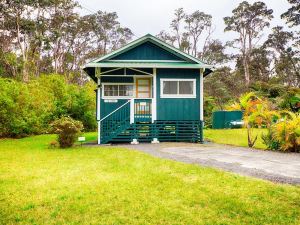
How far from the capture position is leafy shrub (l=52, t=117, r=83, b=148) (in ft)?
40.2

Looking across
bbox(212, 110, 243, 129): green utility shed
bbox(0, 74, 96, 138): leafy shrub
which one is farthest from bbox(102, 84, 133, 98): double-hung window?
bbox(212, 110, 243, 129): green utility shed

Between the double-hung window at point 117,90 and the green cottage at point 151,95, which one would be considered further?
the double-hung window at point 117,90

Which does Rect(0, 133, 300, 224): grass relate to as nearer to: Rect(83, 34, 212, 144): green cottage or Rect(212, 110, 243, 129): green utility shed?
Rect(83, 34, 212, 144): green cottage

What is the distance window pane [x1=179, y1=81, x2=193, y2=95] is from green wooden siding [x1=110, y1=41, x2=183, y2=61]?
1.26 m

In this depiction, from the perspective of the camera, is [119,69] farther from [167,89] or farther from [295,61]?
[295,61]

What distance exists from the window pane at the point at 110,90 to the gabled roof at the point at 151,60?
3.89 ft

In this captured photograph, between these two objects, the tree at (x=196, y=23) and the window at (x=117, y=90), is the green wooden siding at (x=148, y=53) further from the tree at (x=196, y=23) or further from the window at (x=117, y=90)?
the tree at (x=196, y=23)

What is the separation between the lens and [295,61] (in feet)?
128

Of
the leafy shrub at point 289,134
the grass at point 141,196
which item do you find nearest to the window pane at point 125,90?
the leafy shrub at point 289,134

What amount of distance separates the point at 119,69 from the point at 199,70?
3.79m

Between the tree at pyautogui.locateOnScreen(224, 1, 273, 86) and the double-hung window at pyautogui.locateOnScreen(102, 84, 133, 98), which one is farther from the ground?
the tree at pyautogui.locateOnScreen(224, 1, 273, 86)

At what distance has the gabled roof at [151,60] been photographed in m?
14.5

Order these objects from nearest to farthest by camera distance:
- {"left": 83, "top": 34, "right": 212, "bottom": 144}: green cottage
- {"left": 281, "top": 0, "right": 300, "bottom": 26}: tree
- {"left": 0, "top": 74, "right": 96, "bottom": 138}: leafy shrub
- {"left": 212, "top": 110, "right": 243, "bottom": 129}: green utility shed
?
{"left": 83, "top": 34, "right": 212, "bottom": 144}: green cottage
{"left": 0, "top": 74, "right": 96, "bottom": 138}: leafy shrub
{"left": 212, "top": 110, "right": 243, "bottom": 129}: green utility shed
{"left": 281, "top": 0, "right": 300, "bottom": 26}: tree

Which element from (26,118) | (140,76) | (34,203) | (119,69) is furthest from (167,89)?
(34,203)
